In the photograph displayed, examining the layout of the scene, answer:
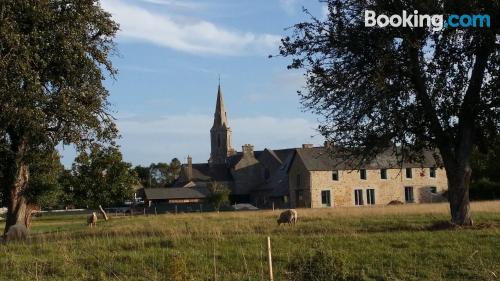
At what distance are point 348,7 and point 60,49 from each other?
11.0m

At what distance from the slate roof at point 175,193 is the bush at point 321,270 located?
8483 centimetres

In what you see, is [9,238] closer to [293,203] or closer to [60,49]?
[60,49]

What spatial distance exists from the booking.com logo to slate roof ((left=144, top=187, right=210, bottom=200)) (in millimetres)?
78502

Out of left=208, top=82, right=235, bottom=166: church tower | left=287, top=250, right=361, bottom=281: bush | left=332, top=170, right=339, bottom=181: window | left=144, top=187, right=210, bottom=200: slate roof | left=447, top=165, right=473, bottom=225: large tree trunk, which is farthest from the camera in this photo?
left=208, top=82, right=235, bottom=166: church tower

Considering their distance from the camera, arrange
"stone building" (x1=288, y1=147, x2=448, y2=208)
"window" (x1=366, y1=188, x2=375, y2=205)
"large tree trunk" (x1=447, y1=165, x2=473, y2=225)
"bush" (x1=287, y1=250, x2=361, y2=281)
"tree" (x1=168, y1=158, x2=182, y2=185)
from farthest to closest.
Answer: "tree" (x1=168, y1=158, x2=182, y2=185) < "window" (x1=366, y1=188, x2=375, y2=205) < "stone building" (x1=288, y1=147, x2=448, y2=208) < "large tree trunk" (x1=447, y1=165, x2=473, y2=225) < "bush" (x1=287, y1=250, x2=361, y2=281)

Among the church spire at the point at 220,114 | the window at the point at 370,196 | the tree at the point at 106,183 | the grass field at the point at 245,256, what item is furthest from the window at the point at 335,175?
the church spire at the point at 220,114

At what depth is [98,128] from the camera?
25.1 metres

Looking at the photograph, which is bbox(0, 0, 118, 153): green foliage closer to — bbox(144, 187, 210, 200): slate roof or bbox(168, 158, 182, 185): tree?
bbox(144, 187, 210, 200): slate roof

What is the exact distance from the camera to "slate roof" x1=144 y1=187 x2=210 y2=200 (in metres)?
97.7

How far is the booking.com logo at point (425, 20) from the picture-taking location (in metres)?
19.9

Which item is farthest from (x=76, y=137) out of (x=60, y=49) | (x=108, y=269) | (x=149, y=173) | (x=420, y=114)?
(x=149, y=173)

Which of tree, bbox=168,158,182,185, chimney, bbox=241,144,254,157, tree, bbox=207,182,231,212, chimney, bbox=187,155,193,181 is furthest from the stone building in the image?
tree, bbox=168,158,182,185

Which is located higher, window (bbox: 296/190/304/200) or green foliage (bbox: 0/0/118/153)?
green foliage (bbox: 0/0/118/153)

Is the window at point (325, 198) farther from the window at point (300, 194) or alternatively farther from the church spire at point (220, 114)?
the church spire at point (220, 114)
